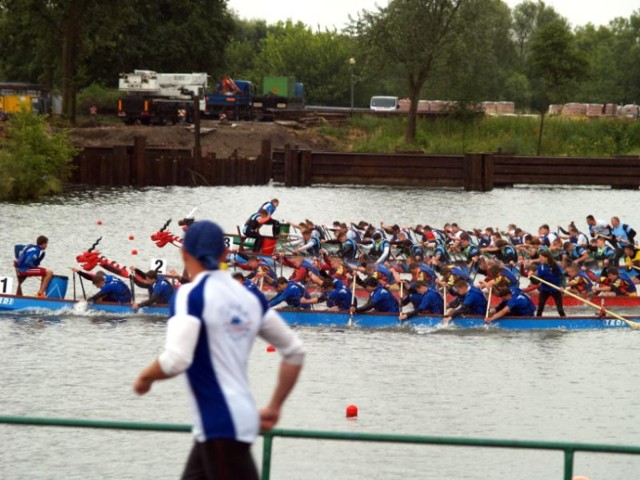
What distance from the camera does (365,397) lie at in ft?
73.8

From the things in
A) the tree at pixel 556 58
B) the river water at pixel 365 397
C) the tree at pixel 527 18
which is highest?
the tree at pixel 527 18

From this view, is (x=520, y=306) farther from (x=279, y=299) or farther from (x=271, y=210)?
(x=271, y=210)

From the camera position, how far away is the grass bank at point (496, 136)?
70562 millimetres

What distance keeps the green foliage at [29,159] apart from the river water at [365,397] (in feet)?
84.0

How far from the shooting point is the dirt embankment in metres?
67.7

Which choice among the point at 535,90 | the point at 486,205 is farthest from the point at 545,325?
the point at 535,90

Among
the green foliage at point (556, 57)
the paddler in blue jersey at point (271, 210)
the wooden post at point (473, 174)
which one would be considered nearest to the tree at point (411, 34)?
the green foliage at point (556, 57)

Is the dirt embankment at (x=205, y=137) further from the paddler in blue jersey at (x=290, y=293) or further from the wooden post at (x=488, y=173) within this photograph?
the paddler in blue jersey at (x=290, y=293)

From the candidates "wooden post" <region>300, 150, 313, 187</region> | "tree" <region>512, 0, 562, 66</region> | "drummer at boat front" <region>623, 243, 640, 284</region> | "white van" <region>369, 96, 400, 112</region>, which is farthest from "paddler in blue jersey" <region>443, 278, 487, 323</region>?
"tree" <region>512, 0, 562, 66</region>

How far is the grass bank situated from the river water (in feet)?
142

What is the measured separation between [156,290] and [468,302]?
6020mm

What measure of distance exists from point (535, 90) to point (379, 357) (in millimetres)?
85207

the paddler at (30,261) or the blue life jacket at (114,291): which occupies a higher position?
the paddler at (30,261)

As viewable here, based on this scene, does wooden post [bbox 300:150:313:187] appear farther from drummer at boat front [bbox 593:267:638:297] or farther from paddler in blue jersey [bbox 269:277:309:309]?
paddler in blue jersey [bbox 269:277:309:309]
